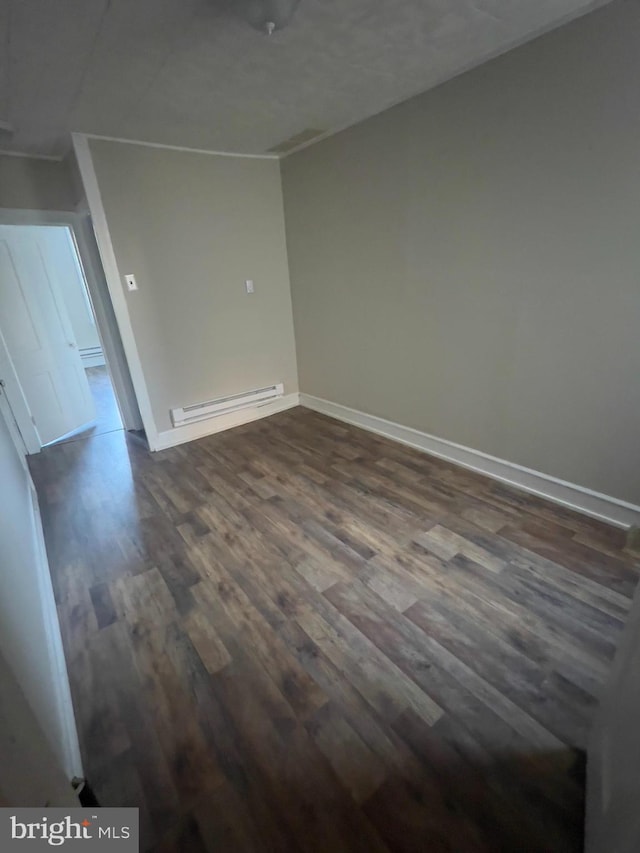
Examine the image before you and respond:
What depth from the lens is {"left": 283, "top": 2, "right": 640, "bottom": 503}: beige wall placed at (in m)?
1.77

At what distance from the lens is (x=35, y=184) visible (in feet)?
10.0

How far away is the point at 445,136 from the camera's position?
230 cm

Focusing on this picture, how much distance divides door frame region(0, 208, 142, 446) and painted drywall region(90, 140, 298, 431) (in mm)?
566

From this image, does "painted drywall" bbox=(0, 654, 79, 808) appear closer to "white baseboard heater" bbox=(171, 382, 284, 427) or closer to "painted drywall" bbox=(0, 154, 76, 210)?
"white baseboard heater" bbox=(171, 382, 284, 427)

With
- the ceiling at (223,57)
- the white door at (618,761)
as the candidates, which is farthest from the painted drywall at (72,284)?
the white door at (618,761)

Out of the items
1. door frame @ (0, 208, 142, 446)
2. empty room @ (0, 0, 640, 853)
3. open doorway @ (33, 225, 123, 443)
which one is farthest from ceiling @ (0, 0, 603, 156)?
open doorway @ (33, 225, 123, 443)

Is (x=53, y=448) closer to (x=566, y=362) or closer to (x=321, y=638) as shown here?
(x=321, y=638)

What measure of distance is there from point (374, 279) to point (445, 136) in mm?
992

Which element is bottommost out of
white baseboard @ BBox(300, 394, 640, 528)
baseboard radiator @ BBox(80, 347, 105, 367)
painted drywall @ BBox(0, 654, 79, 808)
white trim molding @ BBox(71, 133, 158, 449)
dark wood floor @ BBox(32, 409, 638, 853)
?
dark wood floor @ BBox(32, 409, 638, 853)

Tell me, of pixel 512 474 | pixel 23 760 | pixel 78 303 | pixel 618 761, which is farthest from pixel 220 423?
pixel 78 303

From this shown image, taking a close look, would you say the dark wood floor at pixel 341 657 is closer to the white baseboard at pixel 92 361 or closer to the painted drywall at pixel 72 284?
the white baseboard at pixel 92 361

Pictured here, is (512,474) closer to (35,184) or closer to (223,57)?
(223,57)

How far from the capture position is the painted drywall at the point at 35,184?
2926 millimetres

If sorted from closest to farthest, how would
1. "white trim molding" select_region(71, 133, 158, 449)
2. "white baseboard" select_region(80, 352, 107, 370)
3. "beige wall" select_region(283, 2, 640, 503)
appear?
"beige wall" select_region(283, 2, 640, 503)
"white trim molding" select_region(71, 133, 158, 449)
"white baseboard" select_region(80, 352, 107, 370)
